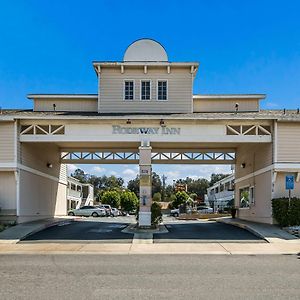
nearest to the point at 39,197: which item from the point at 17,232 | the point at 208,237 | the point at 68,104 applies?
the point at 68,104

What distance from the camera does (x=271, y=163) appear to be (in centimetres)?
2297

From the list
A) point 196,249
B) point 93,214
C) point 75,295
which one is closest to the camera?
point 75,295

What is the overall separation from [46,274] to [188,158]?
887 inches

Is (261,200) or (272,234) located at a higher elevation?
(261,200)

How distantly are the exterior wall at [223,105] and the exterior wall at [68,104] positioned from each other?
6.22 meters

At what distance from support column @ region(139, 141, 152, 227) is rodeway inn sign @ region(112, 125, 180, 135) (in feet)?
2.09

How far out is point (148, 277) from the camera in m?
10.4

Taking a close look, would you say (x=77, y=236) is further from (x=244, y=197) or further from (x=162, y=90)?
(x=244, y=197)

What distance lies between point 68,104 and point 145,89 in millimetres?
4948

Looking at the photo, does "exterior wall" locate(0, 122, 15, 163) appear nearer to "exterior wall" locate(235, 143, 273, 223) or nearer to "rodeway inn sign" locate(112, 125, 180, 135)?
"rodeway inn sign" locate(112, 125, 180, 135)

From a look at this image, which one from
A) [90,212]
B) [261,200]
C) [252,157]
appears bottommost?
[90,212]

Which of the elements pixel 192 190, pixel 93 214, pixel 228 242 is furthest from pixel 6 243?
pixel 192 190

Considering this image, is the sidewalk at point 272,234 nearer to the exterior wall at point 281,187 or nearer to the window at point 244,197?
the exterior wall at point 281,187

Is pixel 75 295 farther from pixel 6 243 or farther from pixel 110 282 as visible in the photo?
pixel 6 243
